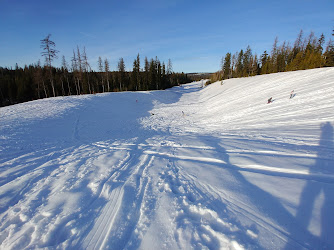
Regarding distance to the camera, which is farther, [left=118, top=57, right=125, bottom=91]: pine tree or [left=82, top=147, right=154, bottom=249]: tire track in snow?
[left=118, top=57, right=125, bottom=91]: pine tree

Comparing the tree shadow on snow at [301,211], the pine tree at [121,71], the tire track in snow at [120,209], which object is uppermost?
the pine tree at [121,71]

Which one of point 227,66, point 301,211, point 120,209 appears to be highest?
point 227,66

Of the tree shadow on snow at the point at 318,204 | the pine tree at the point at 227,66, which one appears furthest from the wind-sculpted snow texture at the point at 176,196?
the pine tree at the point at 227,66

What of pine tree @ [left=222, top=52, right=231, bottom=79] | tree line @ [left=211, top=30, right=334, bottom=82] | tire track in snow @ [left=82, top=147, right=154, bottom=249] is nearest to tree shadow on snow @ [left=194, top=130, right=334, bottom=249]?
tire track in snow @ [left=82, top=147, right=154, bottom=249]

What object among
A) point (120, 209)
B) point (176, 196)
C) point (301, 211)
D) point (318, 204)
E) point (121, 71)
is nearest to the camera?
point (301, 211)

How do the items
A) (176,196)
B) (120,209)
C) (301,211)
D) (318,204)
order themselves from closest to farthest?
(301,211)
(318,204)
(120,209)
(176,196)

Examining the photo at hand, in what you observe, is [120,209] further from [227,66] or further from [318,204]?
[227,66]

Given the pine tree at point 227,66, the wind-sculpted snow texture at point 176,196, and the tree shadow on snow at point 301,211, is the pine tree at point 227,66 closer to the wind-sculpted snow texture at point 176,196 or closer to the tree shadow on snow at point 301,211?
the wind-sculpted snow texture at point 176,196

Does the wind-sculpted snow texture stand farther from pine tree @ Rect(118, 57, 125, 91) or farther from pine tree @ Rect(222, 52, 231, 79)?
pine tree @ Rect(222, 52, 231, 79)

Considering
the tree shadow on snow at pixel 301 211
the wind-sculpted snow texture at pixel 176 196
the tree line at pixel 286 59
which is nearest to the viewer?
the tree shadow on snow at pixel 301 211

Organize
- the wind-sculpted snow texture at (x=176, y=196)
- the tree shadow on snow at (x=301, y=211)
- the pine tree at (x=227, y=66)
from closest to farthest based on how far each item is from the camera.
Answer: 1. the tree shadow on snow at (x=301, y=211)
2. the wind-sculpted snow texture at (x=176, y=196)
3. the pine tree at (x=227, y=66)

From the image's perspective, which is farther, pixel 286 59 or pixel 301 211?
pixel 286 59

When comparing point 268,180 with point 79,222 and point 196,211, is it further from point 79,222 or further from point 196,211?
point 79,222

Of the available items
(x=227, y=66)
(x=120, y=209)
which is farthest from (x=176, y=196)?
(x=227, y=66)
